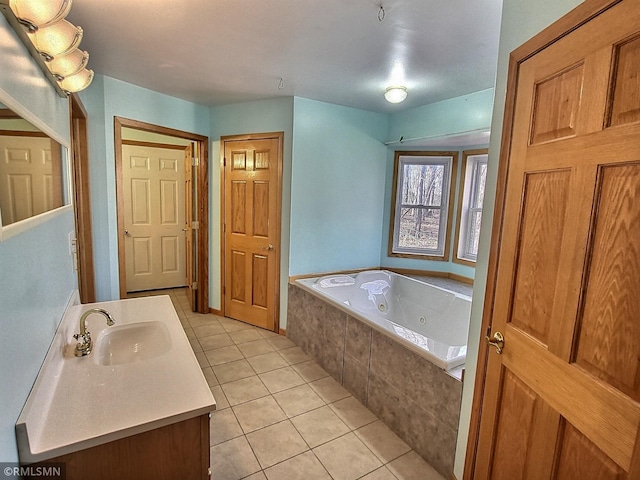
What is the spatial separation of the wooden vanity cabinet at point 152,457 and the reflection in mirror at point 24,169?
24.9 inches

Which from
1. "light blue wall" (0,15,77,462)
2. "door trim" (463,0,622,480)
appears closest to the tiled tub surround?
"door trim" (463,0,622,480)

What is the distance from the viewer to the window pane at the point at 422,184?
3641mm

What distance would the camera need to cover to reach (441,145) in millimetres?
3338

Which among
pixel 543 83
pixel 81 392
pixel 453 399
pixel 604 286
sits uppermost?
pixel 543 83

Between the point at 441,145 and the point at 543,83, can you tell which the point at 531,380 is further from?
the point at 441,145

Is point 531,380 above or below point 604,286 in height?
below

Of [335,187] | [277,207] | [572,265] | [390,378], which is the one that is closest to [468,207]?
[335,187]

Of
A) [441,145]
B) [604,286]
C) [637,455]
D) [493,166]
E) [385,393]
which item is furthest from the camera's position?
[441,145]

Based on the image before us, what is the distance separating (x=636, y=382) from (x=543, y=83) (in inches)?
35.9

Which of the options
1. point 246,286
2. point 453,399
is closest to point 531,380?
point 453,399

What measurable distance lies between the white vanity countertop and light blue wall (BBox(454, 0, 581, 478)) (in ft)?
3.70

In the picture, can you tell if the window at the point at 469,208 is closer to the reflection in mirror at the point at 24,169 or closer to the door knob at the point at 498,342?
the door knob at the point at 498,342

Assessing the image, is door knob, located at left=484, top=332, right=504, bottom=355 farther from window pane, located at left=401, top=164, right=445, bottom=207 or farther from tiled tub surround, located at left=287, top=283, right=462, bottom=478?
window pane, located at left=401, top=164, right=445, bottom=207

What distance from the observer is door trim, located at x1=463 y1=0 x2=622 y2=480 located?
3.49ft
